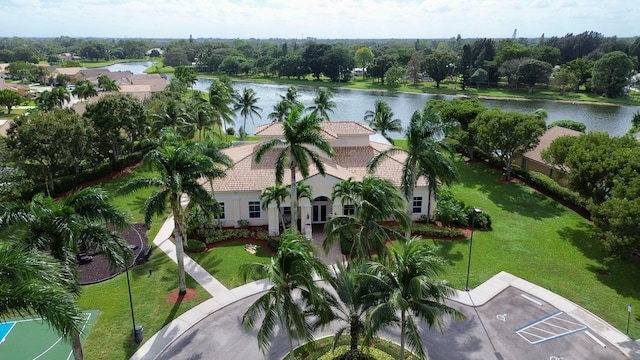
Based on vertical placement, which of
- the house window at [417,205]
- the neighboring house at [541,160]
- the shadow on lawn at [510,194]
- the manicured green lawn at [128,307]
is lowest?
the manicured green lawn at [128,307]

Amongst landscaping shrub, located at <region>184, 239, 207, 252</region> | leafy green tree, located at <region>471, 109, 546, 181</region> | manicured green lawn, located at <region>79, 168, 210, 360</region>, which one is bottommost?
manicured green lawn, located at <region>79, 168, 210, 360</region>

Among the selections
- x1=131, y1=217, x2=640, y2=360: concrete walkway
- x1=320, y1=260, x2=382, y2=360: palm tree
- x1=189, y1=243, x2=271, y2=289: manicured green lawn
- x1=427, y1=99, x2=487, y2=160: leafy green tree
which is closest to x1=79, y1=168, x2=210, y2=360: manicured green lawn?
x1=131, y1=217, x2=640, y2=360: concrete walkway

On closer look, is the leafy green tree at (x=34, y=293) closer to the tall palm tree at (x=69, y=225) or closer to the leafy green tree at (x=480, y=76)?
the tall palm tree at (x=69, y=225)

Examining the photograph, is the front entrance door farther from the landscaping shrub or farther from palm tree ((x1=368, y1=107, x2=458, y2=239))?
palm tree ((x1=368, y1=107, x2=458, y2=239))

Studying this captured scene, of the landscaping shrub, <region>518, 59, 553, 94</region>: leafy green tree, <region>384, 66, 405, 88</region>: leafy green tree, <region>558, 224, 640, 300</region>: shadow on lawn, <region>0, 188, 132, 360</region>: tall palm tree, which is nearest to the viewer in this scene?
<region>0, 188, 132, 360</region>: tall palm tree

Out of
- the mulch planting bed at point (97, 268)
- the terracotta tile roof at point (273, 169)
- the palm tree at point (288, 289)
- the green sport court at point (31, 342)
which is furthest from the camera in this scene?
the terracotta tile roof at point (273, 169)

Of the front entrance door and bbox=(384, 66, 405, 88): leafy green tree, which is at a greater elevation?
bbox=(384, 66, 405, 88): leafy green tree

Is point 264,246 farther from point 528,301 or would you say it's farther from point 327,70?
point 327,70


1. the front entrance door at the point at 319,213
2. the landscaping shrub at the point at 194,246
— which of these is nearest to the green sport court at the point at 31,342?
the landscaping shrub at the point at 194,246
